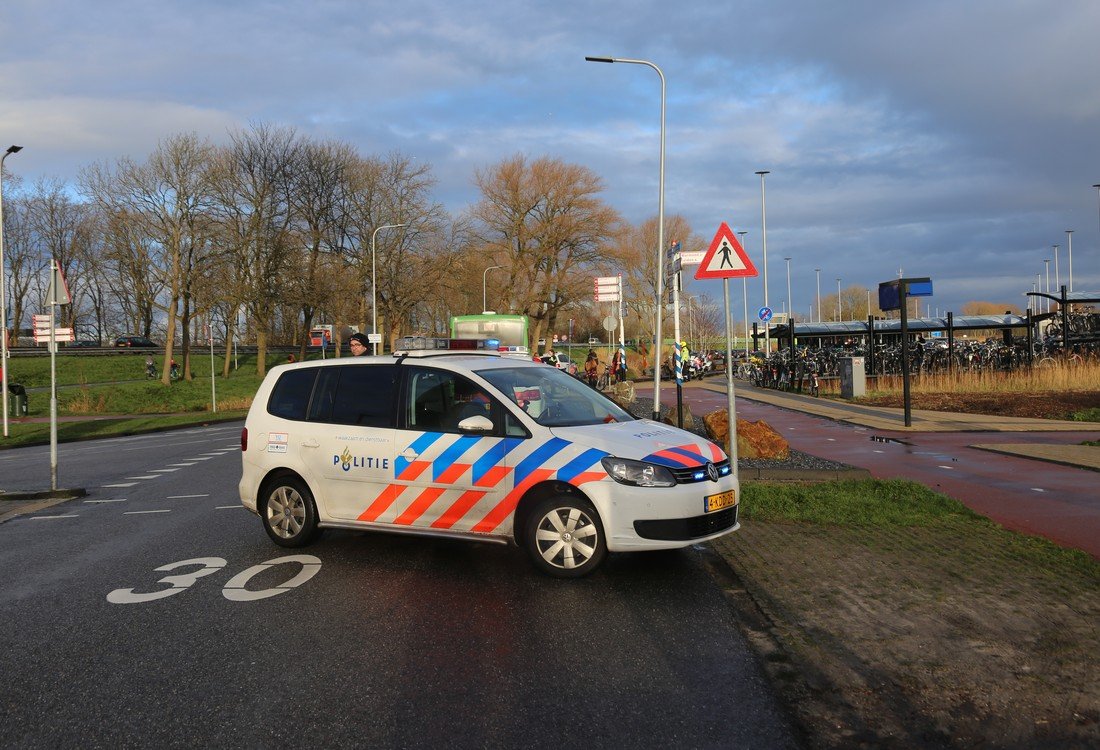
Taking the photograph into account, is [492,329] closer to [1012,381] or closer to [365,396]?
[1012,381]

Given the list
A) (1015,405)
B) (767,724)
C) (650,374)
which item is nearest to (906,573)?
(767,724)

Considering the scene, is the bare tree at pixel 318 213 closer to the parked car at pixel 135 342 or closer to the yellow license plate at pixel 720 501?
the parked car at pixel 135 342

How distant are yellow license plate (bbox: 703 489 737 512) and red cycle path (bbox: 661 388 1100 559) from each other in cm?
264

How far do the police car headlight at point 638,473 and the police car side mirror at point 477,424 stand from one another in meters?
0.95

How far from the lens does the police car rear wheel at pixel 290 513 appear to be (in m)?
7.20

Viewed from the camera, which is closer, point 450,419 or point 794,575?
point 794,575

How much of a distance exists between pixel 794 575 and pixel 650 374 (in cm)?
4291

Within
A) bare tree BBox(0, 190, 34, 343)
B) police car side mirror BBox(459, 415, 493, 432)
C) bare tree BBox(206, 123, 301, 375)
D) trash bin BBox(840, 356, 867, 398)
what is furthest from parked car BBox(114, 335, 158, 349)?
police car side mirror BBox(459, 415, 493, 432)

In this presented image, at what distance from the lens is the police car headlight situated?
5.87m

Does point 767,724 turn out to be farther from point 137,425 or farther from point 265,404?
point 137,425

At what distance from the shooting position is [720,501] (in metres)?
6.15

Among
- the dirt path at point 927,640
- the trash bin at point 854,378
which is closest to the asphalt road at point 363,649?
the dirt path at point 927,640

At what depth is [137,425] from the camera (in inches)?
1079

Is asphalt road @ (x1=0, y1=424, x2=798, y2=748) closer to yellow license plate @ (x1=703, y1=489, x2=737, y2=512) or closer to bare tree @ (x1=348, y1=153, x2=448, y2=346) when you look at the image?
yellow license plate @ (x1=703, y1=489, x2=737, y2=512)
